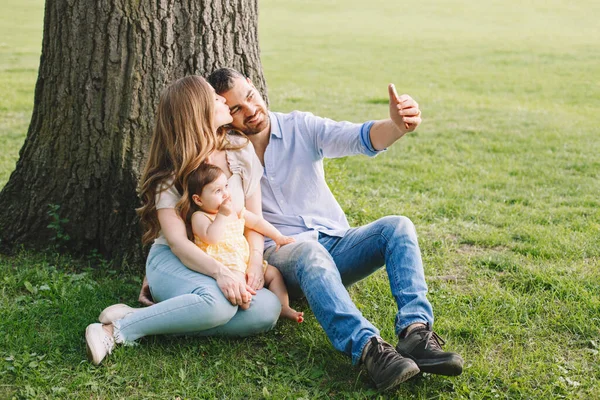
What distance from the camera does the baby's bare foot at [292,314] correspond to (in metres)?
3.50

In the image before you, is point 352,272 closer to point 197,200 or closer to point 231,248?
point 231,248

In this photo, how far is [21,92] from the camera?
38.1ft

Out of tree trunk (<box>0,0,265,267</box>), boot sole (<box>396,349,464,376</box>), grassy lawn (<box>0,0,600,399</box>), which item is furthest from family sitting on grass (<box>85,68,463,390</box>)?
tree trunk (<box>0,0,265,267</box>)

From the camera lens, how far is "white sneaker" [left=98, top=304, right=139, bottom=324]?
333cm

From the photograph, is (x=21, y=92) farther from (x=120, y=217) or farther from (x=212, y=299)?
(x=212, y=299)

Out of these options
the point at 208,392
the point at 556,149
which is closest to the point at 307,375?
the point at 208,392

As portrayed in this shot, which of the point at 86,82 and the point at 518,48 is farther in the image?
the point at 518,48

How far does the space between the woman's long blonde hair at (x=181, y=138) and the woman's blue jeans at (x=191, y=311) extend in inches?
13.3

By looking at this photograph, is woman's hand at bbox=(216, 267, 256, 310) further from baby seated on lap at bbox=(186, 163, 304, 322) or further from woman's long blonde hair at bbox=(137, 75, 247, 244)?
woman's long blonde hair at bbox=(137, 75, 247, 244)

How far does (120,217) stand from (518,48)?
58.1ft

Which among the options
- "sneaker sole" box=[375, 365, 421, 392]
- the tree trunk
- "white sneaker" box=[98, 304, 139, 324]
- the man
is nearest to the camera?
"sneaker sole" box=[375, 365, 421, 392]

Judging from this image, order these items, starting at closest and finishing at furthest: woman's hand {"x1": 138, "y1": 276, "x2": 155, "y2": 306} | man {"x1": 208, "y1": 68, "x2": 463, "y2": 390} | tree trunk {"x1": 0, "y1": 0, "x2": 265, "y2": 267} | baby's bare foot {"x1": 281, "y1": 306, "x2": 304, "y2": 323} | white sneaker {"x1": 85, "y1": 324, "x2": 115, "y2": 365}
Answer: man {"x1": 208, "y1": 68, "x2": 463, "y2": 390}
white sneaker {"x1": 85, "y1": 324, "x2": 115, "y2": 365}
baby's bare foot {"x1": 281, "y1": 306, "x2": 304, "y2": 323}
woman's hand {"x1": 138, "y1": 276, "x2": 155, "y2": 306}
tree trunk {"x1": 0, "y1": 0, "x2": 265, "y2": 267}

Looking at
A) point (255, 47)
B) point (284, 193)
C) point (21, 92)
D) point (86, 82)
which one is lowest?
point (21, 92)

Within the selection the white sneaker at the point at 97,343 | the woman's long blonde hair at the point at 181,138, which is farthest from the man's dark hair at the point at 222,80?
the white sneaker at the point at 97,343
